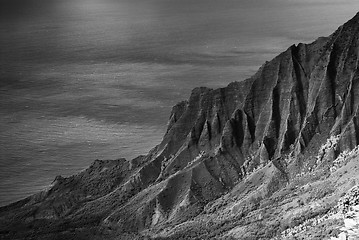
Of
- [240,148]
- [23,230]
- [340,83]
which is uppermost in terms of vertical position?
[340,83]

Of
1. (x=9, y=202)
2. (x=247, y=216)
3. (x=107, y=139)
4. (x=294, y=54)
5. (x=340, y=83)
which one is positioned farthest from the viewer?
(x=107, y=139)

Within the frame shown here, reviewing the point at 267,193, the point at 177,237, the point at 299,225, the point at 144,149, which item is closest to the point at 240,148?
the point at 267,193

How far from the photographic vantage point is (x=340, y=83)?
114 metres

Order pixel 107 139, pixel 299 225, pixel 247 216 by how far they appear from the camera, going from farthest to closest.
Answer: pixel 107 139 < pixel 247 216 < pixel 299 225

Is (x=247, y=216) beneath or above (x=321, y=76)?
beneath

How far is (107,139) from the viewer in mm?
174875

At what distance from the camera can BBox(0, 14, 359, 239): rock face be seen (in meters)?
111

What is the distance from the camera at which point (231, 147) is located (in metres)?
120

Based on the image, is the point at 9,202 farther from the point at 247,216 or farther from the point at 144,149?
the point at 247,216

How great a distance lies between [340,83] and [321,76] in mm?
3578

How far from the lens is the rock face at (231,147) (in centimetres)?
11106

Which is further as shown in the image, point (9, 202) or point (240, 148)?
point (9, 202)

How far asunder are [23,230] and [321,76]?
5565cm

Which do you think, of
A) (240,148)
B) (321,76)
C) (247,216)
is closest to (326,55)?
(321,76)
